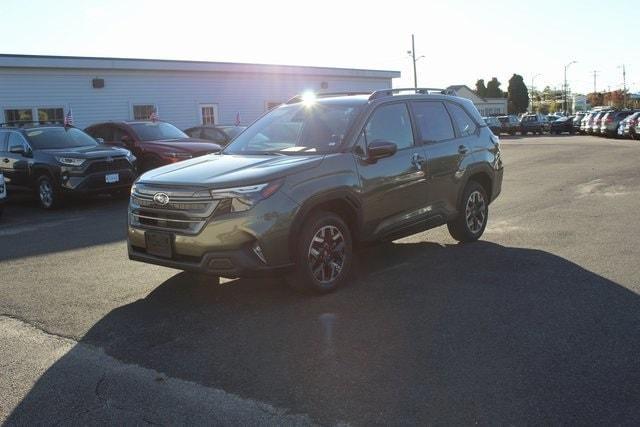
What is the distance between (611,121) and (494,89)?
71996 mm

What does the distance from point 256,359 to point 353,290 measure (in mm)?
1698

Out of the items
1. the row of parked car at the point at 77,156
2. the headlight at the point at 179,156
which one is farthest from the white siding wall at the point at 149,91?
the headlight at the point at 179,156

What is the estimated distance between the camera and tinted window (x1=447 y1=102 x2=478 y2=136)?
7.30m

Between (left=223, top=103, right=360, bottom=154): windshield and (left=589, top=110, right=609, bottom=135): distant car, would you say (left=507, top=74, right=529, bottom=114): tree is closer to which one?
(left=589, top=110, right=609, bottom=135): distant car

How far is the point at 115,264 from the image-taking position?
7.12 m

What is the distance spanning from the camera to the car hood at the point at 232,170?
5.06 meters

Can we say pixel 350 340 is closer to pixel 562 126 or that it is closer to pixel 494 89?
pixel 562 126

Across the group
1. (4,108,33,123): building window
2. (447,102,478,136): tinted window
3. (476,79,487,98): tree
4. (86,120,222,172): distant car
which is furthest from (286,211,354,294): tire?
(476,79,487,98): tree

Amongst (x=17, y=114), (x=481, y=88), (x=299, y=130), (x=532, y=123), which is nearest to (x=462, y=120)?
(x=299, y=130)

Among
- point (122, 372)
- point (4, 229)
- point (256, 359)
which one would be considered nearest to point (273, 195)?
point (256, 359)

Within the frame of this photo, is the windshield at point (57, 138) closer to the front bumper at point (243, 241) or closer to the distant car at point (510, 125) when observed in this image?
the front bumper at point (243, 241)

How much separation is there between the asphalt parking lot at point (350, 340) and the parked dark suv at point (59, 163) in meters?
4.58

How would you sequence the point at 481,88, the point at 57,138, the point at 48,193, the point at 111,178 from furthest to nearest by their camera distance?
the point at 481,88 → the point at 57,138 → the point at 48,193 → the point at 111,178

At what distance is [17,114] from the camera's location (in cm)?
2042
